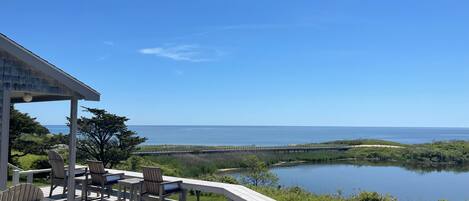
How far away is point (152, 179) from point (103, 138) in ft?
41.1

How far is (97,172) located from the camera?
7512 millimetres

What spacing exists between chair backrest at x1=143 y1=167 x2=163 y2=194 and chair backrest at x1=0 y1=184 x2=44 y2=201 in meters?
2.06

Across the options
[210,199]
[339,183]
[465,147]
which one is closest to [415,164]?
[465,147]

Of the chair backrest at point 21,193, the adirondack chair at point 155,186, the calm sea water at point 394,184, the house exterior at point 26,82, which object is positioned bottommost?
the calm sea water at point 394,184

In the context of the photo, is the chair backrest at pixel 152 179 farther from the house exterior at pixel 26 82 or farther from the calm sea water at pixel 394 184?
the calm sea water at pixel 394 184

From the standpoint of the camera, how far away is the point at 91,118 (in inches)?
719

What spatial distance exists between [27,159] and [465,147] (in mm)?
49833

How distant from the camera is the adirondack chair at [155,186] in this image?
6.56 m

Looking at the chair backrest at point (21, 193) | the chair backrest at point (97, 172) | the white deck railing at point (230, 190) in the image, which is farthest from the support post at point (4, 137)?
the white deck railing at point (230, 190)

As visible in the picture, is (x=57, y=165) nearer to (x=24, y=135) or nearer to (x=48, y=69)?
(x=48, y=69)

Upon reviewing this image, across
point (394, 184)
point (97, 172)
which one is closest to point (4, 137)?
point (97, 172)

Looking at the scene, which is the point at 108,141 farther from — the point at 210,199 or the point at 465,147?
the point at 465,147

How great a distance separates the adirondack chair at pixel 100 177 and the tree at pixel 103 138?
10.7 metres

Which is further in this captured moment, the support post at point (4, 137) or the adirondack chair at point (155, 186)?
the adirondack chair at point (155, 186)
